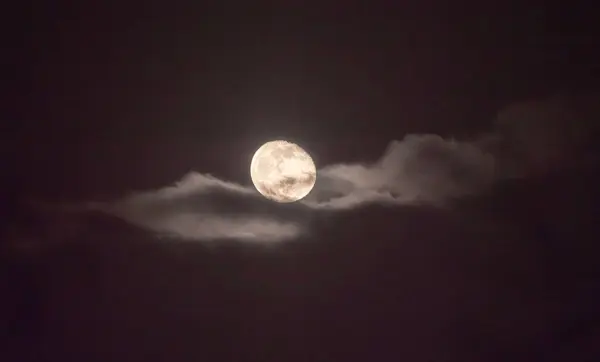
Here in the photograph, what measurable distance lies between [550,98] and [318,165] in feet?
2.72

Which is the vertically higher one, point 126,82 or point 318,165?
point 126,82

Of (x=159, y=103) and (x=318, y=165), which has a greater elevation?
(x=159, y=103)

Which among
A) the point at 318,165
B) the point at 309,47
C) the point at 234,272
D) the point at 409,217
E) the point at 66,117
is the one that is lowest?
the point at 234,272

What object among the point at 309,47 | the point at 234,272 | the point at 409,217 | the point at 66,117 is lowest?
the point at 234,272

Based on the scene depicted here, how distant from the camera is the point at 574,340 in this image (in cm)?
184

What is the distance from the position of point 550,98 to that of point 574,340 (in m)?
0.83

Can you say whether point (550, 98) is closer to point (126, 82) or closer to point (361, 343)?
point (361, 343)

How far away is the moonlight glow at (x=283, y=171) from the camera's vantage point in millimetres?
1853

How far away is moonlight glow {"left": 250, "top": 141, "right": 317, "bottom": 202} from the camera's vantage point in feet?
6.08

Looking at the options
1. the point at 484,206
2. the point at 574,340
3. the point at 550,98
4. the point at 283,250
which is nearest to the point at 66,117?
the point at 283,250

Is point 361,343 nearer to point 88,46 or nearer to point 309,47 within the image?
point 309,47

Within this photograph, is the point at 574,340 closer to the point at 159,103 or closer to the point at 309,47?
the point at 309,47

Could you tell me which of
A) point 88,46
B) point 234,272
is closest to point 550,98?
point 234,272

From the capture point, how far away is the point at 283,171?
1.85 meters
